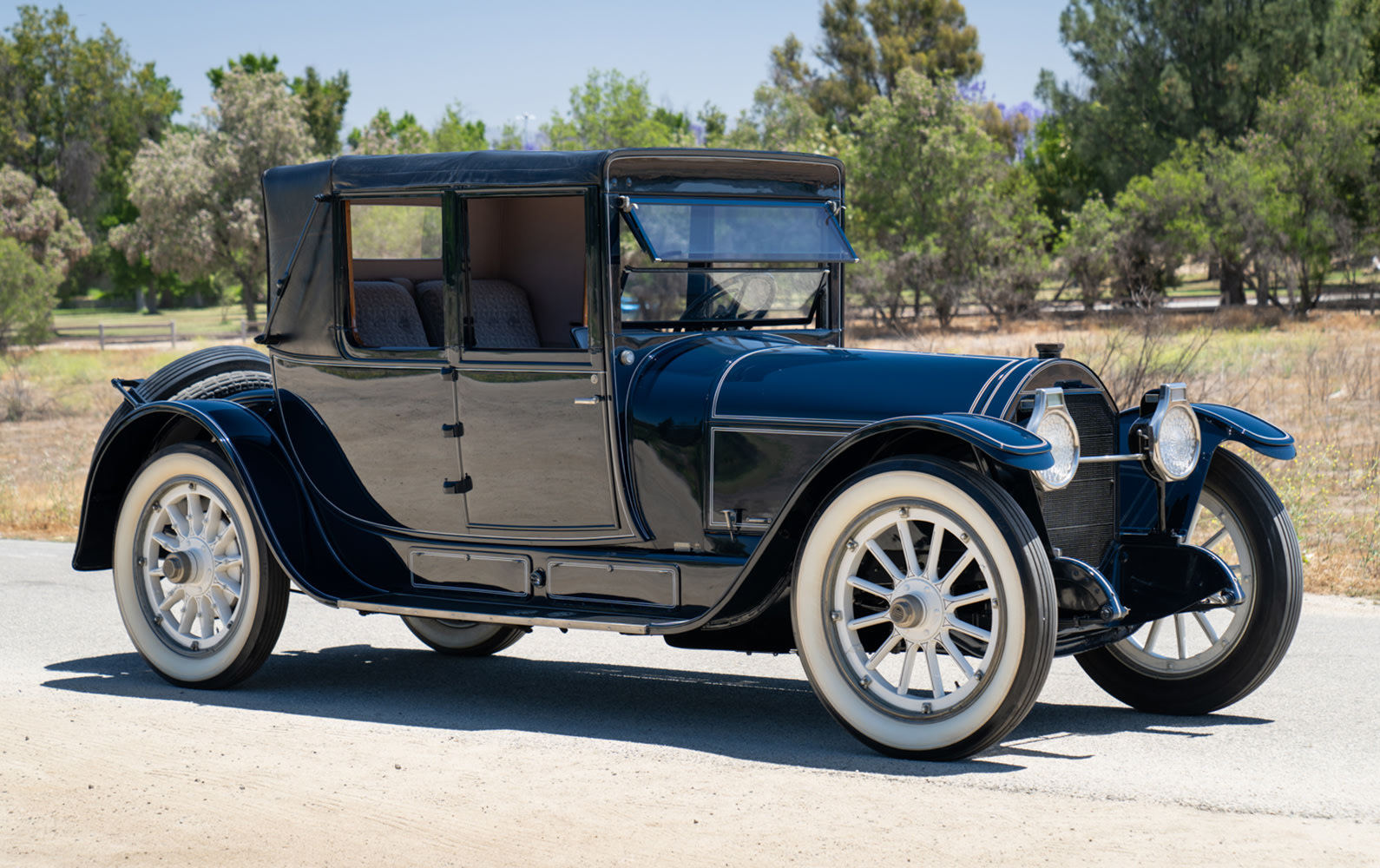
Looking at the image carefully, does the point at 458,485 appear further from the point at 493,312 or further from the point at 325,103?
the point at 325,103

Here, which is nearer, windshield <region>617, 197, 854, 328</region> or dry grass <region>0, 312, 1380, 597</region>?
windshield <region>617, 197, 854, 328</region>

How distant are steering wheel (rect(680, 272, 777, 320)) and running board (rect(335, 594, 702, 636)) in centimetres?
130

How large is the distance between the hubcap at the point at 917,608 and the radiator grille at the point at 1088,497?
427 mm

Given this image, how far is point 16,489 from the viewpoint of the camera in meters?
15.2

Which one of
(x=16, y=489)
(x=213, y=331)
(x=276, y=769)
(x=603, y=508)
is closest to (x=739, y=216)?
(x=603, y=508)

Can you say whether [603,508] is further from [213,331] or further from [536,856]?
[213,331]

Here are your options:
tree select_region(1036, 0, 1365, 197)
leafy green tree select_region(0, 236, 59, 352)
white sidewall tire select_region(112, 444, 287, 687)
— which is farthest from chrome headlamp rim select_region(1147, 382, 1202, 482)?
tree select_region(1036, 0, 1365, 197)

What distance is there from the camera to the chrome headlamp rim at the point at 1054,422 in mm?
4645

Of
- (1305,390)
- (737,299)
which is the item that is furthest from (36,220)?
(737,299)

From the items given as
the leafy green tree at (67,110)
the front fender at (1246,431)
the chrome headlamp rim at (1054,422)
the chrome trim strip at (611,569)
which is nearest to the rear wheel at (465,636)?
the chrome trim strip at (611,569)

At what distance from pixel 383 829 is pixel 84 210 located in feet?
226

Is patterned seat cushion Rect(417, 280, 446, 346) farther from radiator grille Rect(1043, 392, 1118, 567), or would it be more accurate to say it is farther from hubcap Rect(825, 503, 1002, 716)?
radiator grille Rect(1043, 392, 1118, 567)

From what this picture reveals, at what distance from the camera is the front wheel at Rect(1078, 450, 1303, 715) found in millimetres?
5266

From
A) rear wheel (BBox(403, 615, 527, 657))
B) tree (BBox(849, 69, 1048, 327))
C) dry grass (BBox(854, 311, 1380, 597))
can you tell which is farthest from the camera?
tree (BBox(849, 69, 1048, 327))
